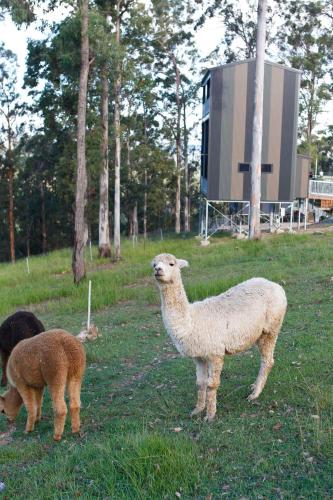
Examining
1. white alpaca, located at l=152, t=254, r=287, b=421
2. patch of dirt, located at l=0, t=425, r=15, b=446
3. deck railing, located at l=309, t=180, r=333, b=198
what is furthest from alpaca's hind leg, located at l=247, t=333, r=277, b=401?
deck railing, located at l=309, t=180, r=333, b=198

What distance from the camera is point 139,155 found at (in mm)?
43219

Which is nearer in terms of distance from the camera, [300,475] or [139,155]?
[300,475]

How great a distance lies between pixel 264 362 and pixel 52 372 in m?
2.51

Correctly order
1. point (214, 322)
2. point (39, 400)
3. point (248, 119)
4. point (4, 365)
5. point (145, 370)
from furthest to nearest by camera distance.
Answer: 1. point (248, 119)
2. point (4, 365)
3. point (145, 370)
4. point (39, 400)
5. point (214, 322)

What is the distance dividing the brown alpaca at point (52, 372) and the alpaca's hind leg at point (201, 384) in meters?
1.35

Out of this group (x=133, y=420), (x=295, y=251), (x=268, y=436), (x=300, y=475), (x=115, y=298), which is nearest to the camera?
(x=300, y=475)

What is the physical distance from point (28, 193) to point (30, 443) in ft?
157

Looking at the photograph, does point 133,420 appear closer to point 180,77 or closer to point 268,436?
point 268,436

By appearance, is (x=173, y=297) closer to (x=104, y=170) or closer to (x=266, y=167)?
(x=104, y=170)

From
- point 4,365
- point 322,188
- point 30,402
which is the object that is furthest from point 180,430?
point 322,188

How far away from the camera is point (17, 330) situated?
8141mm

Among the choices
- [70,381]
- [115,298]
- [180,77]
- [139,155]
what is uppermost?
[180,77]

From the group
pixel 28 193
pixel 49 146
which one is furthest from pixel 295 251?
pixel 28 193

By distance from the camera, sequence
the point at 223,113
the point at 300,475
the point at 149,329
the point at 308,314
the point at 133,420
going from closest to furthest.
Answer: the point at 300,475 → the point at 133,420 → the point at 308,314 → the point at 149,329 → the point at 223,113
